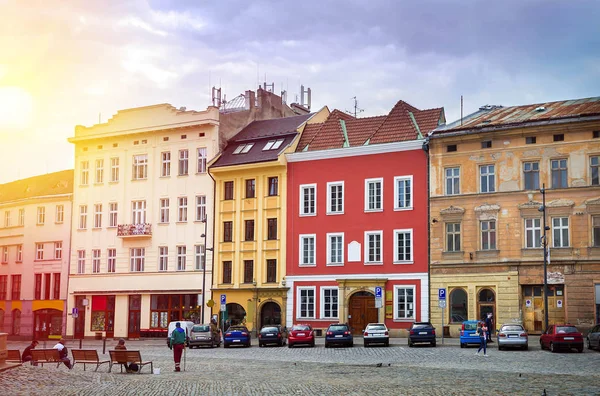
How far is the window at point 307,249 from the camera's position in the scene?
199ft

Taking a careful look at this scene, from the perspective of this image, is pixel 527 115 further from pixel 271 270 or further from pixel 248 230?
pixel 248 230

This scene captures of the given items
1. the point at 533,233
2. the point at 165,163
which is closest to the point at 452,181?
the point at 533,233

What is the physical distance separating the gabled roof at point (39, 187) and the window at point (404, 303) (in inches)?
1289

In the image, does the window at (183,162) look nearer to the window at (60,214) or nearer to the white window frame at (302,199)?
the white window frame at (302,199)

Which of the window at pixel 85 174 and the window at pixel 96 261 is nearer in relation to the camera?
the window at pixel 96 261

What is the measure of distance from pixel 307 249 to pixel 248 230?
5277mm

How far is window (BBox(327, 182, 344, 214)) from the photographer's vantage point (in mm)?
60000

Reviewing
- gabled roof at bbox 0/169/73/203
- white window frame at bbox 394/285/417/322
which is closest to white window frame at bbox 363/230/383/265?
white window frame at bbox 394/285/417/322

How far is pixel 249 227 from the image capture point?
63.8m

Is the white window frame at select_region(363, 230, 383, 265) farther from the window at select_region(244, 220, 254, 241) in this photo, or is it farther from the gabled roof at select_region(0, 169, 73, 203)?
the gabled roof at select_region(0, 169, 73, 203)

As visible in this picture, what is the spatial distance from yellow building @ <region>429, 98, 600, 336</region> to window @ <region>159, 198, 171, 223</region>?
73.5 feet

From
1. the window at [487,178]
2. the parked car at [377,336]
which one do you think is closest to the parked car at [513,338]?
the parked car at [377,336]

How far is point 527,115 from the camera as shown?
2158 inches

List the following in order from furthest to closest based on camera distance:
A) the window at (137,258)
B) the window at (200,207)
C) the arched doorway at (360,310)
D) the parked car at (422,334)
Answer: the window at (137,258)
the window at (200,207)
the arched doorway at (360,310)
the parked car at (422,334)
